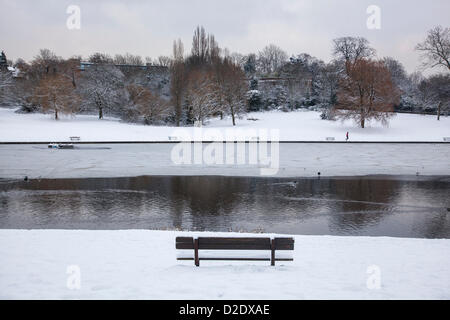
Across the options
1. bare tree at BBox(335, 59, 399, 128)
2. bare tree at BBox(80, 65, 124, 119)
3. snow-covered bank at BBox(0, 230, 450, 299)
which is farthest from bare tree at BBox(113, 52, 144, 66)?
snow-covered bank at BBox(0, 230, 450, 299)

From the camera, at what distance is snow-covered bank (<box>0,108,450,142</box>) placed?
153 feet

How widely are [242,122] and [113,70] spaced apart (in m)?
28.4

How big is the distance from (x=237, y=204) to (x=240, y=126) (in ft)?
139

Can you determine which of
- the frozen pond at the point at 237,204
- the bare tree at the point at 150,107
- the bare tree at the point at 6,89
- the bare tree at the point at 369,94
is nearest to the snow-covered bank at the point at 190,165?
the frozen pond at the point at 237,204

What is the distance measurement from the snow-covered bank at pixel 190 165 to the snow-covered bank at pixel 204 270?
570 inches

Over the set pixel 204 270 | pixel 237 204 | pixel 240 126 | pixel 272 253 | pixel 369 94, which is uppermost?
pixel 369 94

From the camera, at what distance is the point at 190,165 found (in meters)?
28.5

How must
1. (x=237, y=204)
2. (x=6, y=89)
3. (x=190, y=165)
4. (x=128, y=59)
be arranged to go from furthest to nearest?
(x=128, y=59) < (x=6, y=89) < (x=190, y=165) < (x=237, y=204)

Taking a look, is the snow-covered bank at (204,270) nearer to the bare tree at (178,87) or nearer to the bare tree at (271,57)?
the bare tree at (178,87)

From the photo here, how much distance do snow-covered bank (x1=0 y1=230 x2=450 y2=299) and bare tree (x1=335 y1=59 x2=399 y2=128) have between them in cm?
4715

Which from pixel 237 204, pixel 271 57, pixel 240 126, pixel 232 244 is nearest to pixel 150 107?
pixel 240 126

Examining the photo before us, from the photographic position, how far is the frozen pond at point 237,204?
1343 cm

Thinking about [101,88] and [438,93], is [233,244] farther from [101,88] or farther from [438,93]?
[438,93]

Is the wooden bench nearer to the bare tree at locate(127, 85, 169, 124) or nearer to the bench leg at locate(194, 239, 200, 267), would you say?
the bench leg at locate(194, 239, 200, 267)
